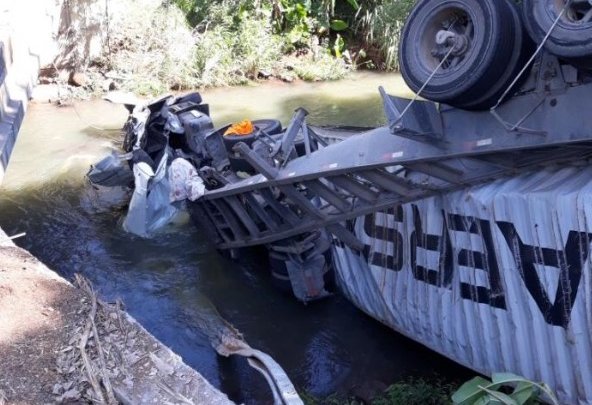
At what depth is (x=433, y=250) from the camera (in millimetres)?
5145

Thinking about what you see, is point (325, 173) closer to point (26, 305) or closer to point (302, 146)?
point (302, 146)

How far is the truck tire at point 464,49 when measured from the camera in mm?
4070

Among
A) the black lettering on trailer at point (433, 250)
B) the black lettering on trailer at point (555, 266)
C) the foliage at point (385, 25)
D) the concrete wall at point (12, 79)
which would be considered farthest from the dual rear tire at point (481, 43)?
the foliage at point (385, 25)

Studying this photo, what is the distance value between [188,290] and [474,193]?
377cm

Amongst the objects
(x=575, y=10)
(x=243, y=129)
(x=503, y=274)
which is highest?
(x=575, y=10)

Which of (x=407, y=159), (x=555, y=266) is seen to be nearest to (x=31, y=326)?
(x=407, y=159)

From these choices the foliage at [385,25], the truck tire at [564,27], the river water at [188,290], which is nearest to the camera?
the truck tire at [564,27]

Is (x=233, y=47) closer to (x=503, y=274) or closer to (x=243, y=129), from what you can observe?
(x=243, y=129)

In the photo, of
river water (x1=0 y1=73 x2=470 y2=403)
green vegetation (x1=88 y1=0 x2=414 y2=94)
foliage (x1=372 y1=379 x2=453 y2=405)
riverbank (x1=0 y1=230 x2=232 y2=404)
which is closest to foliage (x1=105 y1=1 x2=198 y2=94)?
green vegetation (x1=88 y1=0 x2=414 y2=94)

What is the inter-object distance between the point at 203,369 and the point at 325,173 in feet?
6.98

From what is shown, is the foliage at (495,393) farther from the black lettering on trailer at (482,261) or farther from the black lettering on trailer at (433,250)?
the black lettering on trailer at (433,250)

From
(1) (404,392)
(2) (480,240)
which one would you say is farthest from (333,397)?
(2) (480,240)

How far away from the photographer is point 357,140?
5.34 metres

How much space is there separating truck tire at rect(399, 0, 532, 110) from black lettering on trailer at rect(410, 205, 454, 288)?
1095 millimetres
